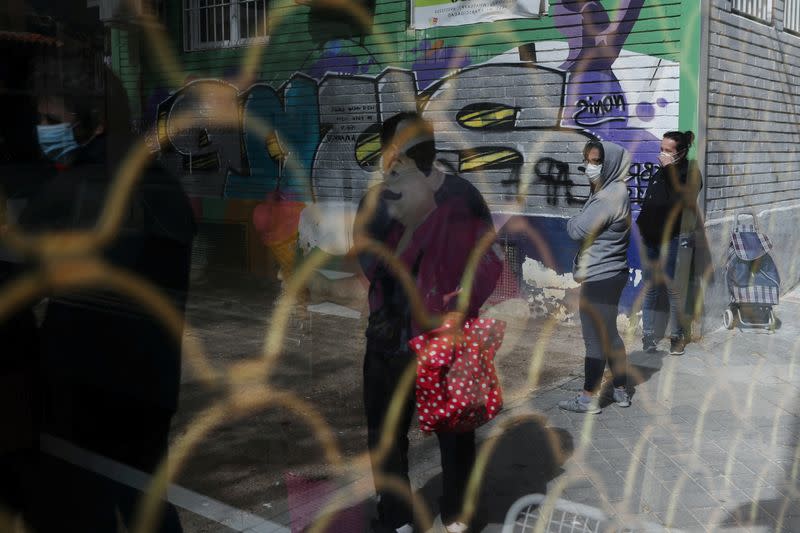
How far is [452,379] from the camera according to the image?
3.12 metres

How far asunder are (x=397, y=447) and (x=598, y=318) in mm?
2058

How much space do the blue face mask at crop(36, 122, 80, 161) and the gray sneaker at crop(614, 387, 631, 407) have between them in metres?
3.72

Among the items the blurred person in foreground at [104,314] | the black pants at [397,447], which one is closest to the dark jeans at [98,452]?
the blurred person in foreground at [104,314]

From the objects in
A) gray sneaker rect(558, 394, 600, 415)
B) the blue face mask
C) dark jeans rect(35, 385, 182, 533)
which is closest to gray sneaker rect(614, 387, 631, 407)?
gray sneaker rect(558, 394, 600, 415)

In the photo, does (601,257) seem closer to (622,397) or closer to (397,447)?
(622,397)

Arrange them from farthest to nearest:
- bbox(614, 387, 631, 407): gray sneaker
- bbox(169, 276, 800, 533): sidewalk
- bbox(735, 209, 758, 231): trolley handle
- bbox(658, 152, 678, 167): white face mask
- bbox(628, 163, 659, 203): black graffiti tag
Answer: bbox(735, 209, 758, 231): trolley handle < bbox(628, 163, 659, 203): black graffiti tag < bbox(658, 152, 678, 167): white face mask < bbox(614, 387, 631, 407): gray sneaker < bbox(169, 276, 800, 533): sidewalk

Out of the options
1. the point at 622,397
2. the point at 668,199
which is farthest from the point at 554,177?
the point at 622,397

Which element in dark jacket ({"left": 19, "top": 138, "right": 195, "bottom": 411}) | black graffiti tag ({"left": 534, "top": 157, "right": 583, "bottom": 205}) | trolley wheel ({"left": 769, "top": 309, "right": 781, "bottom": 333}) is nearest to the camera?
dark jacket ({"left": 19, "top": 138, "right": 195, "bottom": 411})

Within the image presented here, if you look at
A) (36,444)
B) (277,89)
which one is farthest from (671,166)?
(36,444)

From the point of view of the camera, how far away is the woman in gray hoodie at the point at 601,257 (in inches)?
192

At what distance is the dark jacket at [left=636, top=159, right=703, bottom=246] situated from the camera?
21.5 ft

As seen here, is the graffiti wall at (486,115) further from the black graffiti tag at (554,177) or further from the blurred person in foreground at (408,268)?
the blurred person in foreground at (408,268)

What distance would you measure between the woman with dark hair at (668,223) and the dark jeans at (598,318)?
168 centimetres

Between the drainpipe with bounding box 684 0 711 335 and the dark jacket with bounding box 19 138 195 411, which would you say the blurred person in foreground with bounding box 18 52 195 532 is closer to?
the dark jacket with bounding box 19 138 195 411
